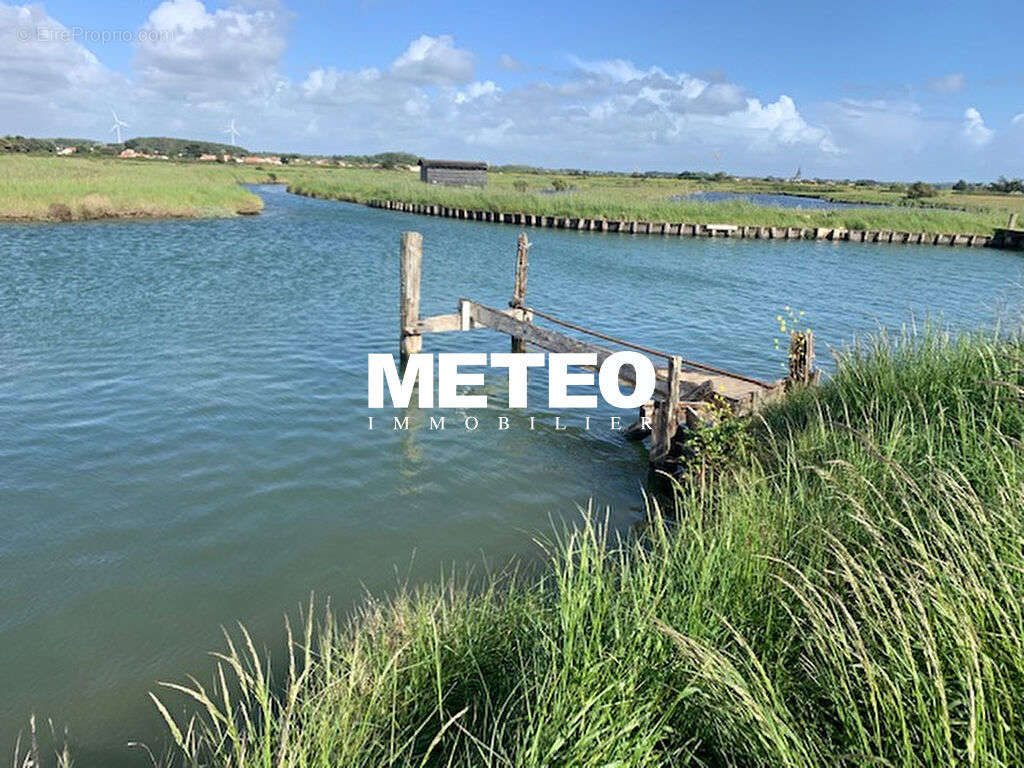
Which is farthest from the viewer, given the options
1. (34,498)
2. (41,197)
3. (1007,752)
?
(41,197)

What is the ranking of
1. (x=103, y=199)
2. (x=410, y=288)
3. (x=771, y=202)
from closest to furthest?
(x=410, y=288), (x=103, y=199), (x=771, y=202)

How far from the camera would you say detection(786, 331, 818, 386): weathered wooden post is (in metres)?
8.68

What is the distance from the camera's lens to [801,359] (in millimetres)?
8734

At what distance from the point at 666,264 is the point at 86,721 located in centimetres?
3120

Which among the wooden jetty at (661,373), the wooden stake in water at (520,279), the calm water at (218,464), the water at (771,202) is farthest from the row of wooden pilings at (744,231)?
the wooden jetty at (661,373)

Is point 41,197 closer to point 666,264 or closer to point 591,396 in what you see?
point 666,264

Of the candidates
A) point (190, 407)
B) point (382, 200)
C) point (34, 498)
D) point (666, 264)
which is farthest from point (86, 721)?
point (382, 200)

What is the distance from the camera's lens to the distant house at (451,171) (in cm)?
7806

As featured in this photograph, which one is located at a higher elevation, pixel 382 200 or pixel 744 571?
pixel 382 200

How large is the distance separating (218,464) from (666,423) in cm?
589

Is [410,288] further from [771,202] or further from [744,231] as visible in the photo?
[771,202]

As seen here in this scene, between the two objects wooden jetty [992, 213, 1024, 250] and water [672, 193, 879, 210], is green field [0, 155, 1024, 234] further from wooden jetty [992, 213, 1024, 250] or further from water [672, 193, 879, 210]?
water [672, 193, 879, 210]

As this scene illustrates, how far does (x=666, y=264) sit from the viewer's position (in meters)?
32.9

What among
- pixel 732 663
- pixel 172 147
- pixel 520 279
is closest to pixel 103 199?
pixel 520 279
